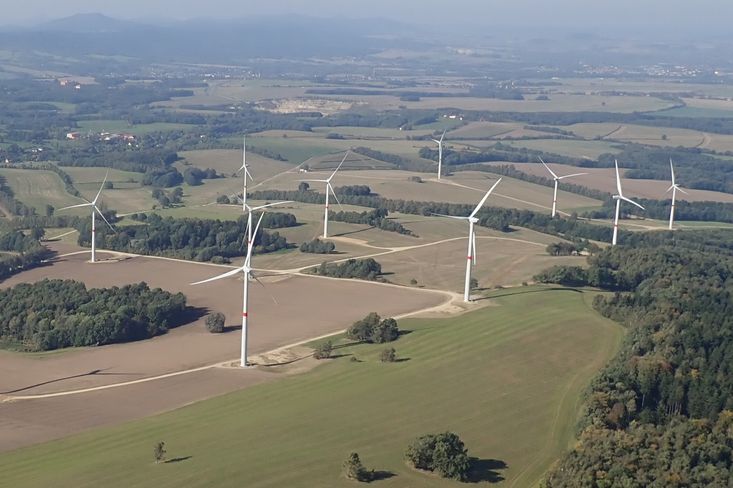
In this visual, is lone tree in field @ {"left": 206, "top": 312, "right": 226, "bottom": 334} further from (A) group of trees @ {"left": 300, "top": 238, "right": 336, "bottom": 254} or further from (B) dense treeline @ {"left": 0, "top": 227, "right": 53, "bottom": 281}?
(A) group of trees @ {"left": 300, "top": 238, "right": 336, "bottom": 254}

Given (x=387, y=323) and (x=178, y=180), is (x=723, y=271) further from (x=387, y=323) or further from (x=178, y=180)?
(x=178, y=180)

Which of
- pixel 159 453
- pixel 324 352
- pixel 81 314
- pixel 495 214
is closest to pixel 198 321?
pixel 81 314

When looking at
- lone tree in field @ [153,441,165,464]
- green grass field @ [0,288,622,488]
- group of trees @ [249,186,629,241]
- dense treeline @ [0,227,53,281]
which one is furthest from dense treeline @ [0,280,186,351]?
group of trees @ [249,186,629,241]

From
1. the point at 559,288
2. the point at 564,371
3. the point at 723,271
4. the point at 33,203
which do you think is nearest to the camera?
the point at 564,371

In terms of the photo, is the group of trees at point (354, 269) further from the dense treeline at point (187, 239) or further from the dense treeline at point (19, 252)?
the dense treeline at point (19, 252)

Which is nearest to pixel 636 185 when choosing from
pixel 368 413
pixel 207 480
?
pixel 368 413

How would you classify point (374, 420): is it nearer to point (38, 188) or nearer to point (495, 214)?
point (495, 214)
